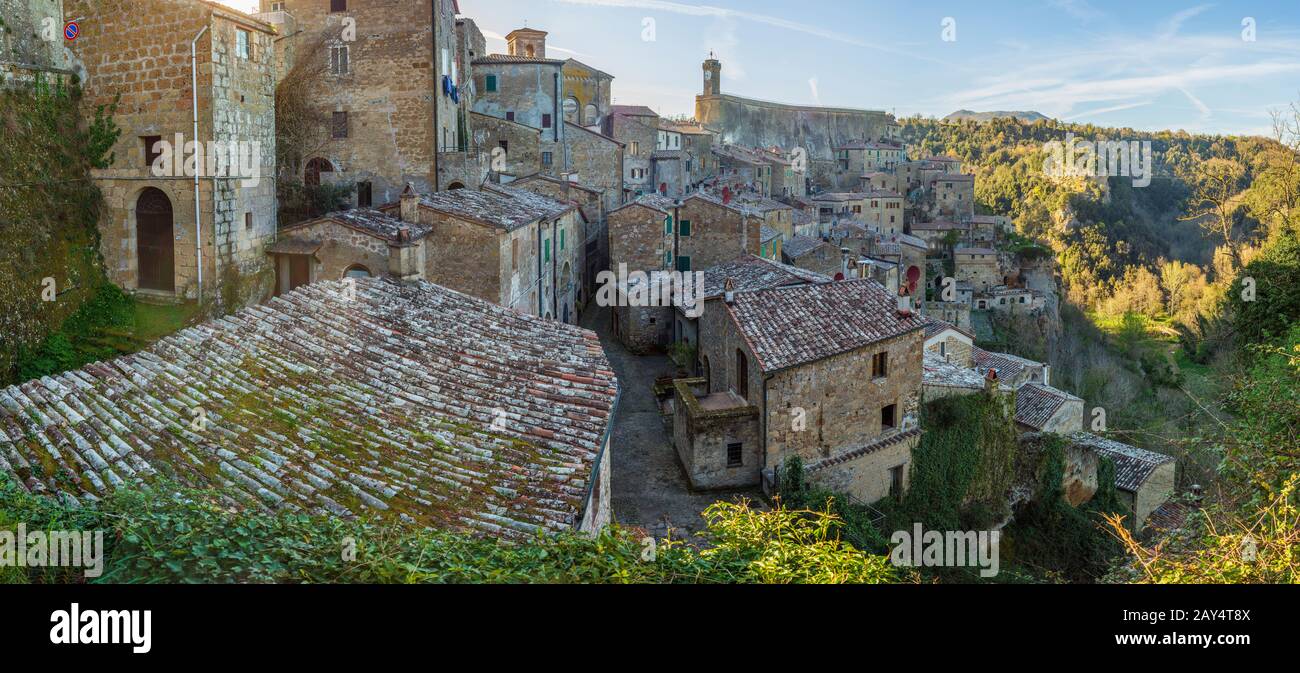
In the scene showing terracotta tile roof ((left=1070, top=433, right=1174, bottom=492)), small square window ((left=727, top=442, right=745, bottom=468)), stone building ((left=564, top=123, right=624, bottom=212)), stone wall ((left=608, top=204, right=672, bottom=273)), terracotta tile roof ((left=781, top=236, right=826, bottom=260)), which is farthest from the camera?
stone building ((left=564, top=123, right=624, bottom=212))

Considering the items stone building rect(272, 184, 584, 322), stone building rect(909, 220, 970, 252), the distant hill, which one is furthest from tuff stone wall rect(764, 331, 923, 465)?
the distant hill

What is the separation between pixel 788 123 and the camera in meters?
96.9

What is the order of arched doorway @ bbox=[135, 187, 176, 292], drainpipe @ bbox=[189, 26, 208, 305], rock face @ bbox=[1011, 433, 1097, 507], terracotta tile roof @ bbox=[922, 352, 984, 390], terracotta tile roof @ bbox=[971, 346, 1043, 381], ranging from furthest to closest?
terracotta tile roof @ bbox=[971, 346, 1043, 381], rock face @ bbox=[1011, 433, 1097, 507], terracotta tile roof @ bbox=[922, 352, 984, 390], arched doorway @ bbox=[135, 187, 176, 292], drainpipe @ bbox=[189, 26, 208, 305]

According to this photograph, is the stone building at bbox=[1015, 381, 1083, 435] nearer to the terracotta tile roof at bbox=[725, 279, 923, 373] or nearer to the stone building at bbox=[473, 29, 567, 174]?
the terracotta tile roof at bbox=[725, 279, 923, 373]

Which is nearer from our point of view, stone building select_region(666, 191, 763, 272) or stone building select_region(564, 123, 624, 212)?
stone building select_region(666, 191, 763, 272)

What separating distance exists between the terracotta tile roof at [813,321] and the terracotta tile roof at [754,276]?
1.22 metres

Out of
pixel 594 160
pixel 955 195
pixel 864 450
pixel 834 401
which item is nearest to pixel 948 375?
pixel 864 450

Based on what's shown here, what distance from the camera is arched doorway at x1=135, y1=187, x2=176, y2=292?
1533 centimetres

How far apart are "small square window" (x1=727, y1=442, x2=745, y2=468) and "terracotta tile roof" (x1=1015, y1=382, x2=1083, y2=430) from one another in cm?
977

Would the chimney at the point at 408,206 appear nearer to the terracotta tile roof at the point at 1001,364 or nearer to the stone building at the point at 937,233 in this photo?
the terracotta tile roof at the point at 1001,364

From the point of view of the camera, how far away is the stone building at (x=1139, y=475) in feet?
85.7

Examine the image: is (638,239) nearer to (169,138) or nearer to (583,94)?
(169,138)

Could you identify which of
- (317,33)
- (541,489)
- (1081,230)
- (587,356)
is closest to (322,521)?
(541,489)
